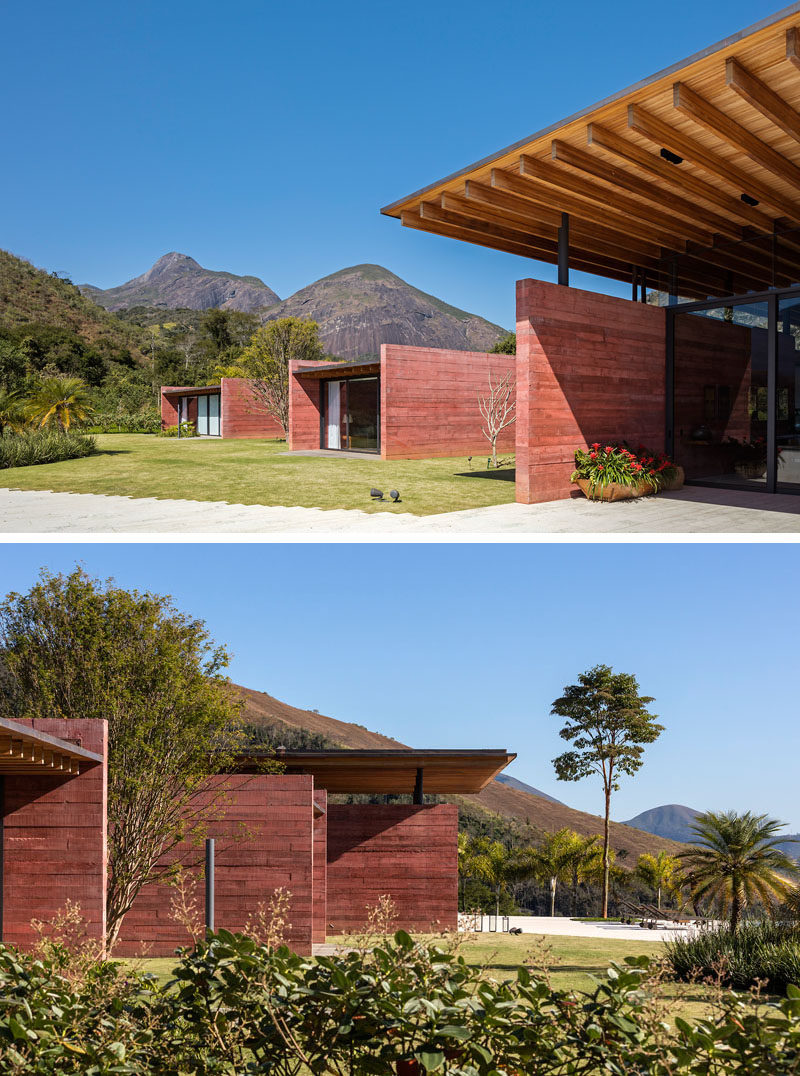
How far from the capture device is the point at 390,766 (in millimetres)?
12641

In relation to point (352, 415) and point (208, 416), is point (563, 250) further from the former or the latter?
point (208, 416)

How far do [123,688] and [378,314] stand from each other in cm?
15522

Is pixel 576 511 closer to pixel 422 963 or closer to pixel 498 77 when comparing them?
pixel 422 963

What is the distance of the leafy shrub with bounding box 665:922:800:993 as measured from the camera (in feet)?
25.6

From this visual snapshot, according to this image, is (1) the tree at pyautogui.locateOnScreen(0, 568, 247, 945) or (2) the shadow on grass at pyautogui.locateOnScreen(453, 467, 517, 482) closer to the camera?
(1) the tree at pyautogui.locateOnScreen(0, 568, 247, 945)

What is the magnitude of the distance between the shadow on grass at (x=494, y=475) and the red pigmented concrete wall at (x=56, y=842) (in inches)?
418

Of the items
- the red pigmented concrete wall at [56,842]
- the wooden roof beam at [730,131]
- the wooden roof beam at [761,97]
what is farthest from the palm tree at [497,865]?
A: the wooden roof beam at [761,97]

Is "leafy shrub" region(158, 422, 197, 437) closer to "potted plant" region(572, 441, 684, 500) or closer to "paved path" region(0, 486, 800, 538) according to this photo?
"paved path" region(0, 486, 800, 538)

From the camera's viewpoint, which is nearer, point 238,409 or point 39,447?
point 39,447

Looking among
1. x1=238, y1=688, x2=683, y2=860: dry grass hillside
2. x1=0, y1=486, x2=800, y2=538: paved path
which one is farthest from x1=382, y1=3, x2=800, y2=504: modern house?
x1=238, y1=688, x2=683, y2=860: dry grass hillside

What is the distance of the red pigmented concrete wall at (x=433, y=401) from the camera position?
75.5ft

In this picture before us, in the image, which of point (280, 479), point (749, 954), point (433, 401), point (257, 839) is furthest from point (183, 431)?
point (749, 954)

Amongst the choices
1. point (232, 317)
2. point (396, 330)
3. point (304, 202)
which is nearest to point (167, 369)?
point (232, 317)

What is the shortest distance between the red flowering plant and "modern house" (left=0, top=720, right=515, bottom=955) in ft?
14.6
